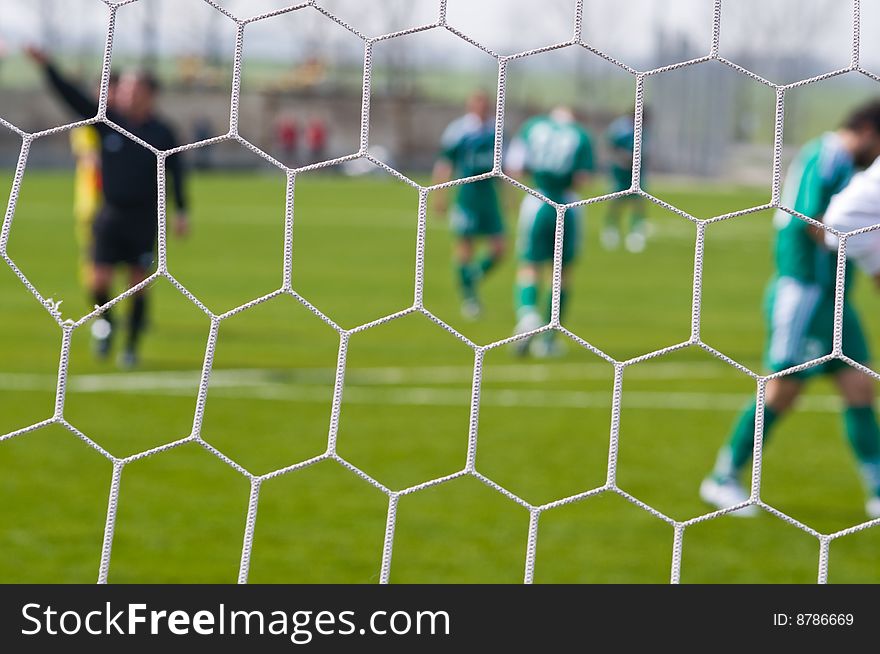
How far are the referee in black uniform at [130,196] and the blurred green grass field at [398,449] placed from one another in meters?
0.29

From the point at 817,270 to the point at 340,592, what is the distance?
294 cm


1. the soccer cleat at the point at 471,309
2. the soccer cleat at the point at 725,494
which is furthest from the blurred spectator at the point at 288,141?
the soccer cleat at the point at 725,494

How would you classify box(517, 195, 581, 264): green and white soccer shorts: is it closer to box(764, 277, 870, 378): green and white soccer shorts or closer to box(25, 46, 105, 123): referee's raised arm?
box(25, 46, 105, 123): referee's raised arm

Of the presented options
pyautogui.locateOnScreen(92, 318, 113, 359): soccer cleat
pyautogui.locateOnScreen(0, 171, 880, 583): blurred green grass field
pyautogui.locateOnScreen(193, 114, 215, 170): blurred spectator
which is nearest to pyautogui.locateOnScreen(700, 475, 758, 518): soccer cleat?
pyautogui.locateOnScreen(0, 171, 880, 583): blurred green grass field

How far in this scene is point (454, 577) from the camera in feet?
15.0

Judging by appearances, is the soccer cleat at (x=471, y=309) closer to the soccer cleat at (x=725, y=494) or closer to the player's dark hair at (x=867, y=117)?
the soccer cleat at (x=725, y=494)

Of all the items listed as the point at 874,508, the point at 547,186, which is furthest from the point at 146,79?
the point at 874,508

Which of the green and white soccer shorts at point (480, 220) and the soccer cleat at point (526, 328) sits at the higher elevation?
the soccer cleat at point (526, 328)

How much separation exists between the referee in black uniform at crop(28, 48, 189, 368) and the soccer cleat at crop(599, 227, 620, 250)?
36.2 ft

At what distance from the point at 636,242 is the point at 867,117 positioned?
14.7 metres

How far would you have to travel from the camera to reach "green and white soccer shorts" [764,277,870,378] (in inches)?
204

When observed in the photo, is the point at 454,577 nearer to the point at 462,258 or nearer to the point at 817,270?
the point at 817,270

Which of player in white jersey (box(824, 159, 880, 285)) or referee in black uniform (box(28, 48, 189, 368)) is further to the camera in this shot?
referee in black uniform (box(28, 48, 189, 368))

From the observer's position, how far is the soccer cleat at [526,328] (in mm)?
9312
